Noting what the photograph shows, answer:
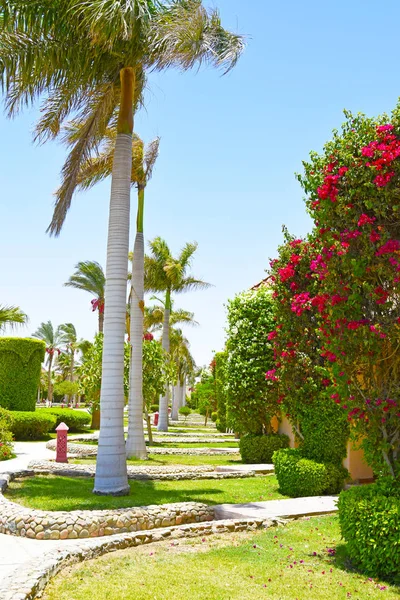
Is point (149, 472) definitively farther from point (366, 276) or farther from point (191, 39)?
point (191, 39)

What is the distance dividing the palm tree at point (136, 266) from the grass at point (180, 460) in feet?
1.83

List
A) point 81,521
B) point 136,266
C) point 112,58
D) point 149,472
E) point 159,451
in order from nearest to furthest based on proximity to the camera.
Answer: point 81,521 → point 112,58 → point 149,472 → point 136,266 → point 159,451

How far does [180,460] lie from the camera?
706 inches

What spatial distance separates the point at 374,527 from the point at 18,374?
71.0 ft

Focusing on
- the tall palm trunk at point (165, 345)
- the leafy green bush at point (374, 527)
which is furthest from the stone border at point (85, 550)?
the tall palm trunk at point (165, 345)

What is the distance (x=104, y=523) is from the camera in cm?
793

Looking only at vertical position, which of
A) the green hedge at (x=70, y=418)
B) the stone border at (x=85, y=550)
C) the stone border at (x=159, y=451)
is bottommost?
the stone border at (x=85, y=550)

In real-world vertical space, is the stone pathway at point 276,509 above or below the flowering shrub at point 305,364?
below

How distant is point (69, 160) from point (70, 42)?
310 cm

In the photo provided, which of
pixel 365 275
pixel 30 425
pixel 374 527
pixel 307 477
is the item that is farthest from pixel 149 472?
pixel 30 425

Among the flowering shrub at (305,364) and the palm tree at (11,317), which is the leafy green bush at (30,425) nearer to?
the palm tree at (11,317)

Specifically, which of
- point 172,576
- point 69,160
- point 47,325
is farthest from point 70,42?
point 47,325

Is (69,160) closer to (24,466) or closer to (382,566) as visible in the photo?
(24,466)

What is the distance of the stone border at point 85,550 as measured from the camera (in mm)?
5359
